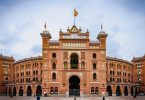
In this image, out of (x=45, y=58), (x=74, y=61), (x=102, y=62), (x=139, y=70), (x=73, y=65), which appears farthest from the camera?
(x=139, y=70)

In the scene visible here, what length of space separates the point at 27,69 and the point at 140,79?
49.7 metres

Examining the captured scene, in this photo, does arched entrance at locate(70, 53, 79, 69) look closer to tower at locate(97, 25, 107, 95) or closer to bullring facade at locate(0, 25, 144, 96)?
bullring facade at locate(0, 25, 144, 96)

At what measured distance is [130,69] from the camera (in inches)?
4717

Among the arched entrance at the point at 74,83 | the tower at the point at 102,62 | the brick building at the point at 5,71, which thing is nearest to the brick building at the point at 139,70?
the tower at the point at 102,62

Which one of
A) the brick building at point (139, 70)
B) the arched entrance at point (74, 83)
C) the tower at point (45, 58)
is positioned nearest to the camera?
the tower at point (45, 58)

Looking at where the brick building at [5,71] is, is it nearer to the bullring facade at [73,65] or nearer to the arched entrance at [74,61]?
the bullring facade at [73,65]

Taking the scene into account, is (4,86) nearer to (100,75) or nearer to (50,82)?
(50,82)

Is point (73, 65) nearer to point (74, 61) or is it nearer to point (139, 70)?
point (74, 61)

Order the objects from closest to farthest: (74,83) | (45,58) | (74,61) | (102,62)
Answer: (45,58)
(102,62)
(74,61)
(74,83)

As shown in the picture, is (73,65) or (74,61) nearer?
(73,65)

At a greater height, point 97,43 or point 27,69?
point 97,43

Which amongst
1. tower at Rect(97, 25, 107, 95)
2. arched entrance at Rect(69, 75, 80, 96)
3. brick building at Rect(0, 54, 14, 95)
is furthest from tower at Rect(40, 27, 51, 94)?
brick building at Rect(0, 54, 14, 95)

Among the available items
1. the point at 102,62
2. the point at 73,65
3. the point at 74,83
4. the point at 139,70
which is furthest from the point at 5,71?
the point at 139,70

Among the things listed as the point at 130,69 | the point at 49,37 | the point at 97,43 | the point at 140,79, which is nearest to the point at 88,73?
the point at 97,43
